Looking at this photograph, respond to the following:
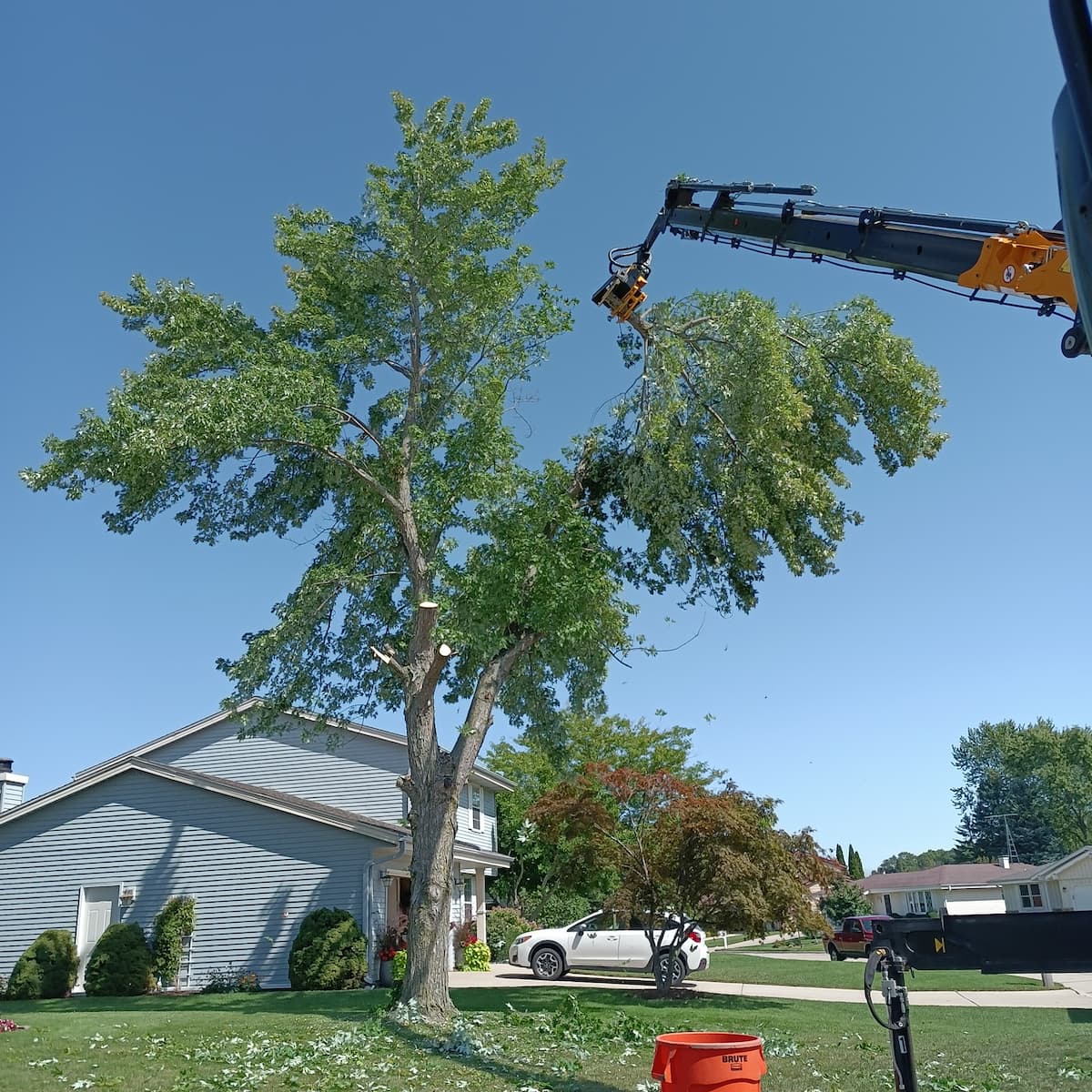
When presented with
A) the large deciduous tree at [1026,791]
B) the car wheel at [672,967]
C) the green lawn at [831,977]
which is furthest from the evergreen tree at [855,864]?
the car wheel at [672,967]

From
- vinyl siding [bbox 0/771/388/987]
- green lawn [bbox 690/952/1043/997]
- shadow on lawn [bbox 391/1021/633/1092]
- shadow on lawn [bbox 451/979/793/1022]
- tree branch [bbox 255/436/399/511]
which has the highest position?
tree branch [bbox 255/436/399/511]

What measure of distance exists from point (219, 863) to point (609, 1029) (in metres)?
13.5

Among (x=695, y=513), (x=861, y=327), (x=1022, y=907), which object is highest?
(x=861, y=327)

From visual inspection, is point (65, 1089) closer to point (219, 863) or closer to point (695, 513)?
point (695, 513)

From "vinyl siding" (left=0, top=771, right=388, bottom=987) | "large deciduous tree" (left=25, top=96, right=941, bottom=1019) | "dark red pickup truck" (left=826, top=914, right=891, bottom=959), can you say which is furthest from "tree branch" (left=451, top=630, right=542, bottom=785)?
"dark red pickup truck" (left=826, top=914, right=891, bottom=959)

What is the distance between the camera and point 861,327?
664 inches

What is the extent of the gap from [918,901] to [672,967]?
2064 inches

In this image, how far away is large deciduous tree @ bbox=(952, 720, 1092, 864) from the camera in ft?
291

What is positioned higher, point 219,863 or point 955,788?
point 955,788

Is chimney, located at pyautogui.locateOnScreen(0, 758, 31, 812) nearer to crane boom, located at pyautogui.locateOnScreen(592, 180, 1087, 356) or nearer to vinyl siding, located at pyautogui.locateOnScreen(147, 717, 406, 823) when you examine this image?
vinyl siding, located at pyautogui.locateOnScreen(147, 717, 406, 823)

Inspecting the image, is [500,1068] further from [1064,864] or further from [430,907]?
[1064,864]

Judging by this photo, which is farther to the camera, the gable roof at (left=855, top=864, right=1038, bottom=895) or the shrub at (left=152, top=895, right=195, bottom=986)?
the gable roof at (left=855, top=864, right=1038, bottom=895)

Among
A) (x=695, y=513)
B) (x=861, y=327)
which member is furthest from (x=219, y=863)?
(x=861, y=327)

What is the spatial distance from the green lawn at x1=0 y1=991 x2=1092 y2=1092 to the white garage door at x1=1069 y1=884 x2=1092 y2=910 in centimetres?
3570
